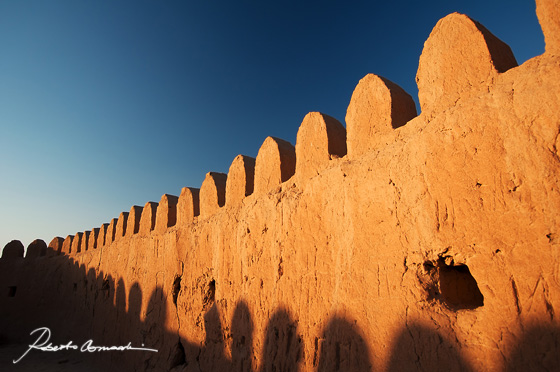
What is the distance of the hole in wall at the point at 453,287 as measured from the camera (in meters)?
2.15

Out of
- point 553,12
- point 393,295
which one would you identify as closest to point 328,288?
point 393,295

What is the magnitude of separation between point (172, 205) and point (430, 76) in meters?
5.06

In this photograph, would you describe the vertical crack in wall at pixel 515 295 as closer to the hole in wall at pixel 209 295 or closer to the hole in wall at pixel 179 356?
the hole in wall at pixel 209 295

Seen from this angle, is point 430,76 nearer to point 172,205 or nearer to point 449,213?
point 449,213

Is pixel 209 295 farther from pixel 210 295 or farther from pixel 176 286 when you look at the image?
pixel 176 286

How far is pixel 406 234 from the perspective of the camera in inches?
90.5

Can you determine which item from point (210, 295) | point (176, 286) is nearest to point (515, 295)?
point (210, 295)

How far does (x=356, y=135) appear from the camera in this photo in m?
2.94

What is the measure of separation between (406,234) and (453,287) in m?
0.46

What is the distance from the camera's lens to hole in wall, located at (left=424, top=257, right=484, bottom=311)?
2150 millimetres
